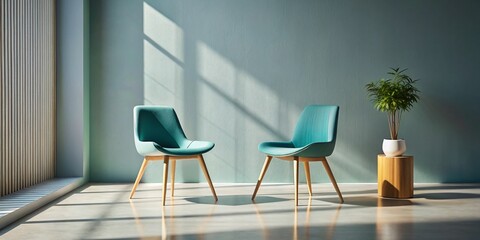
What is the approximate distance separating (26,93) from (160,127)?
110 cm

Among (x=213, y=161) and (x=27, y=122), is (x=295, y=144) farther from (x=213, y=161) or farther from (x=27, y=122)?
(x=27, y=122)

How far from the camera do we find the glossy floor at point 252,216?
124 inches

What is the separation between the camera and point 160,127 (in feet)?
15.4

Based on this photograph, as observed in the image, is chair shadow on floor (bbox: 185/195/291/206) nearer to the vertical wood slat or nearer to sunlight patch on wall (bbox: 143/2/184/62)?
the vertical wood slat

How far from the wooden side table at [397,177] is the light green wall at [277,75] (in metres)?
0.79

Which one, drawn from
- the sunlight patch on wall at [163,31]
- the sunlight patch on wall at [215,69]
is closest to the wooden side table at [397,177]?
the sunlight patch on wall at [215,69]

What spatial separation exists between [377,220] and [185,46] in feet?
8.79

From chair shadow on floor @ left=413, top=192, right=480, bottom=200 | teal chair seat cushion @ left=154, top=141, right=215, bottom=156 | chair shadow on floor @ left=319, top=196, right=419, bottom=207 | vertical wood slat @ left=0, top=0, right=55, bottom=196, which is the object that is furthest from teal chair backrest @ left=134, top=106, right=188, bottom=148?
chair shadow on floor @ left=413, top=192, right=480, bottom=200

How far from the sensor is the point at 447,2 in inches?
213

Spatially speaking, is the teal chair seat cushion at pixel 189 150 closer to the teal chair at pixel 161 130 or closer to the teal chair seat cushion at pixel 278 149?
the teal chair at pixel 161 130

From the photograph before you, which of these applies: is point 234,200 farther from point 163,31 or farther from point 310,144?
point 163,31

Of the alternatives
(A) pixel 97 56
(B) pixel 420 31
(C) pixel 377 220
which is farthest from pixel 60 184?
(B) pixel 420 31

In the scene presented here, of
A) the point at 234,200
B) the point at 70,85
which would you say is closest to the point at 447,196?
the point at 234,200

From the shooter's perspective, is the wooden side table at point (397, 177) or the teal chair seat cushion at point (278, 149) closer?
the teal chair seat cushion at point (278, 149)
